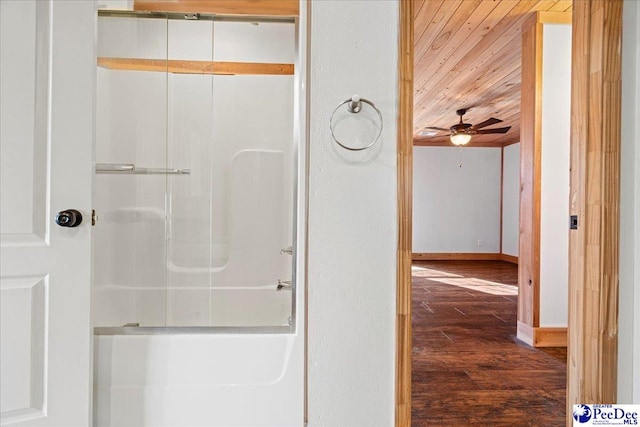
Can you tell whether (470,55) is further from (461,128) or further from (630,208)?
(630,208)

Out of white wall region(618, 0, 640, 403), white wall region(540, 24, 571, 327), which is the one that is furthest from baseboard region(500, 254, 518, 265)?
white wall region(618, 0, 640, 403)

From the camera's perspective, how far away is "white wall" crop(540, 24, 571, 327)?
2.77m

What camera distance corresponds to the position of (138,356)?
1.38 m

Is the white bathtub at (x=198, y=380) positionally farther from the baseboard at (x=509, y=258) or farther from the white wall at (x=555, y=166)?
the baseboard at (x=509, y=258)

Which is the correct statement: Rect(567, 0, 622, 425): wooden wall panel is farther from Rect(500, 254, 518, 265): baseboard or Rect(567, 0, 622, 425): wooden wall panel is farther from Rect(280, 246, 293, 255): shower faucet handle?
Rect(500, 254, 518, 265): baseboard

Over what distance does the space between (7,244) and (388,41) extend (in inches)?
59.9

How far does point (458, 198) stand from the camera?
797cm

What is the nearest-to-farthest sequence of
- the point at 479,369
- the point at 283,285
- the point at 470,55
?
the point at 283,285, the point at 479,369, the point at 470,55

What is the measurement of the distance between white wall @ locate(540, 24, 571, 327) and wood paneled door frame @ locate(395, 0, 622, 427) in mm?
1489

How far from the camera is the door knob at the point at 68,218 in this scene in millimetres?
1242

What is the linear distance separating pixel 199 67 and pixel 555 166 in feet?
8.70

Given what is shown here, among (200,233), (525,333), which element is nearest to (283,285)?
(200,233)

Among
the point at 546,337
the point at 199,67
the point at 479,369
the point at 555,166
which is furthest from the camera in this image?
the point at 555,166

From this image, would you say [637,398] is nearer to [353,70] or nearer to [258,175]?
[353,70]
